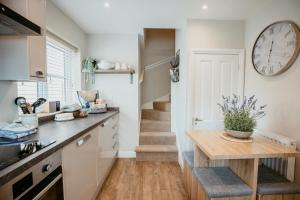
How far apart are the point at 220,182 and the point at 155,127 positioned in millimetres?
2229

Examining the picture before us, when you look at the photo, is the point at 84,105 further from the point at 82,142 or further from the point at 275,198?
the point at 275,198

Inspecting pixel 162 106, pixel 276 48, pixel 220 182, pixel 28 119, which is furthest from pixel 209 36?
pixel 28 119

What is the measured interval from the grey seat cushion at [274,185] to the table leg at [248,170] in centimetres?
7

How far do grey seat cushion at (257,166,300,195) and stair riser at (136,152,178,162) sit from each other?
1676mm

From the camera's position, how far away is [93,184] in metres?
1.95

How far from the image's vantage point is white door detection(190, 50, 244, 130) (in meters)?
2.62

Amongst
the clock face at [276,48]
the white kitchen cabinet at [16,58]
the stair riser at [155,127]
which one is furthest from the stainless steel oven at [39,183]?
the stair riser at [155,127]

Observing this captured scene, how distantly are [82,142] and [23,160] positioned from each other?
2.39 ft

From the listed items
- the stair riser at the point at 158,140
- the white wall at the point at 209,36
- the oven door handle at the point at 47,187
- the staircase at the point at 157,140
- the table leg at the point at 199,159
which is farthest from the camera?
the stair riser at the point at 158,140

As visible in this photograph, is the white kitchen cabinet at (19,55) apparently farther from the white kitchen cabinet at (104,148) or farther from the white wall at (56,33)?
the white kitchen cabinet at (104,148)

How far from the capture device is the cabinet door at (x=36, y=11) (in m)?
1.42

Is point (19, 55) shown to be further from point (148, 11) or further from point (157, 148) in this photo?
point (157, 148)

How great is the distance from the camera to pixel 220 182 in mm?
1569

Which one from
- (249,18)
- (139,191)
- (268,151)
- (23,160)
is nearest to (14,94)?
(23,160)
